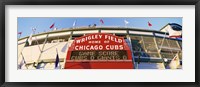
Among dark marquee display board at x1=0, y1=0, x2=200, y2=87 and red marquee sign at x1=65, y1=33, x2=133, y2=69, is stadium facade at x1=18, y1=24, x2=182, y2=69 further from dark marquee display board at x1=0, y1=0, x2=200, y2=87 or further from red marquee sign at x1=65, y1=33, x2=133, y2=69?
dark marquee display board at x1=0, y1=0, x2=200, y2=87

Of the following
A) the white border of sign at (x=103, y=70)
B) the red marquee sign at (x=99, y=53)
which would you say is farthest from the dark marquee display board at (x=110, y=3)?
the red marquee sign at (x=99, y=53)

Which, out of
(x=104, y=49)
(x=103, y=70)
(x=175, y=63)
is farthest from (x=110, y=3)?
(x=175, y=63)

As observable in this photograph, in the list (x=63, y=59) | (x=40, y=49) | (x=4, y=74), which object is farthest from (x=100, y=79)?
(x=4, y=74)

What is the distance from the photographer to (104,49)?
9.76ft

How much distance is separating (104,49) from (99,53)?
0.05 meters

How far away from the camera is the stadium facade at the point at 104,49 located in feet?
9.69

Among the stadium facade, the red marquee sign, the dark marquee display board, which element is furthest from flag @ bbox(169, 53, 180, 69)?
the red marquee sign

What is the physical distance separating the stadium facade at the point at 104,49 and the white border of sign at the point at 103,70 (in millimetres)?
45

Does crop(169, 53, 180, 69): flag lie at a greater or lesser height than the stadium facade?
lesser

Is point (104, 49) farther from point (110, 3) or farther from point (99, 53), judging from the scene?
point (110, 3)

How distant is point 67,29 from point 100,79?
43cm

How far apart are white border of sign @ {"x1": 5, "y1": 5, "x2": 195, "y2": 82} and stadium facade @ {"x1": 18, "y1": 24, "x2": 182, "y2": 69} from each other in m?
0.05

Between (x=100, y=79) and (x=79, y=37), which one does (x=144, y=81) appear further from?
(x=79, y=37)

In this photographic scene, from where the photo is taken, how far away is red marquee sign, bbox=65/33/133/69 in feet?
9.66
